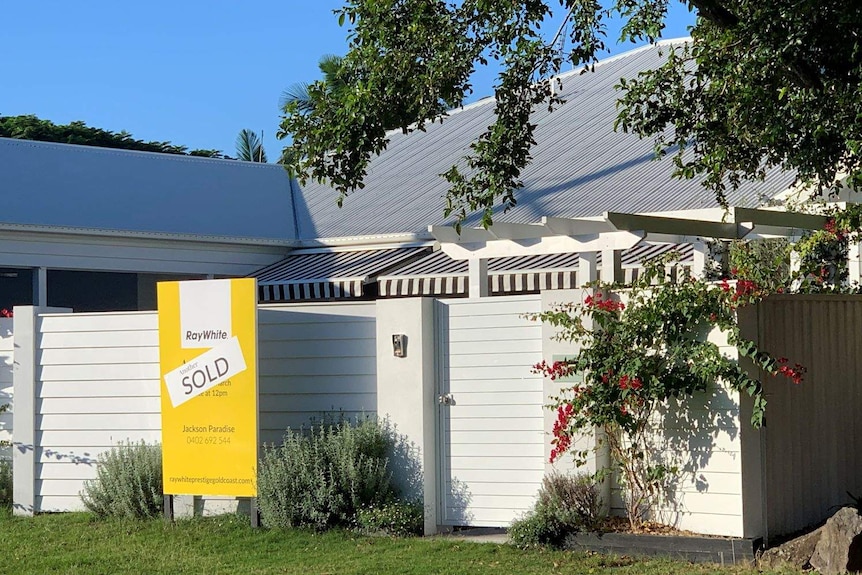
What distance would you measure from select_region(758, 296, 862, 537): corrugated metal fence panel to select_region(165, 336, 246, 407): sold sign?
4.95 metres

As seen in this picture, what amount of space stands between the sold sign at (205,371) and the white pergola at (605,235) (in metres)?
2.28

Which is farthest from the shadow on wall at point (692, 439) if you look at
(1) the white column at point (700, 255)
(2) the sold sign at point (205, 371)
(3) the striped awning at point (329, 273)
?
(3) the striped awning at point (329, 273)

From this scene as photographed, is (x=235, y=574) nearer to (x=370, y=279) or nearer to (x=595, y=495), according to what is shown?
(x=595, y=495)

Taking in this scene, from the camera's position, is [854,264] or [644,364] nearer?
[644,364]

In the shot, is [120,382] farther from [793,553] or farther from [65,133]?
[65,133]

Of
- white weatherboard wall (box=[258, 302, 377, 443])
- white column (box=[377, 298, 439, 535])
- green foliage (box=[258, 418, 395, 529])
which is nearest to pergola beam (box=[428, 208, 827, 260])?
white column (box=[377, 298, 439, 535])

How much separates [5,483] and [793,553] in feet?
28.2

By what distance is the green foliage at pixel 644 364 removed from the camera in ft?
34.4

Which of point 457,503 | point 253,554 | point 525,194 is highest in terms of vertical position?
point 525,194

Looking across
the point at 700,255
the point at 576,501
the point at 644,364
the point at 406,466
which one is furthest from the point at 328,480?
the point at 700,255

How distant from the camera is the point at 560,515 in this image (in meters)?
11.0

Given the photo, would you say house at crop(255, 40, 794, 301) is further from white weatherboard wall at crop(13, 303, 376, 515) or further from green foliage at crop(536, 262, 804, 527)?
white weatherboard wall at crop(13, 303, 376, 515)

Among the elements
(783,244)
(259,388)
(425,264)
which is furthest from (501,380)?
(425,264)

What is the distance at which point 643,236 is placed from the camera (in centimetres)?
1110
